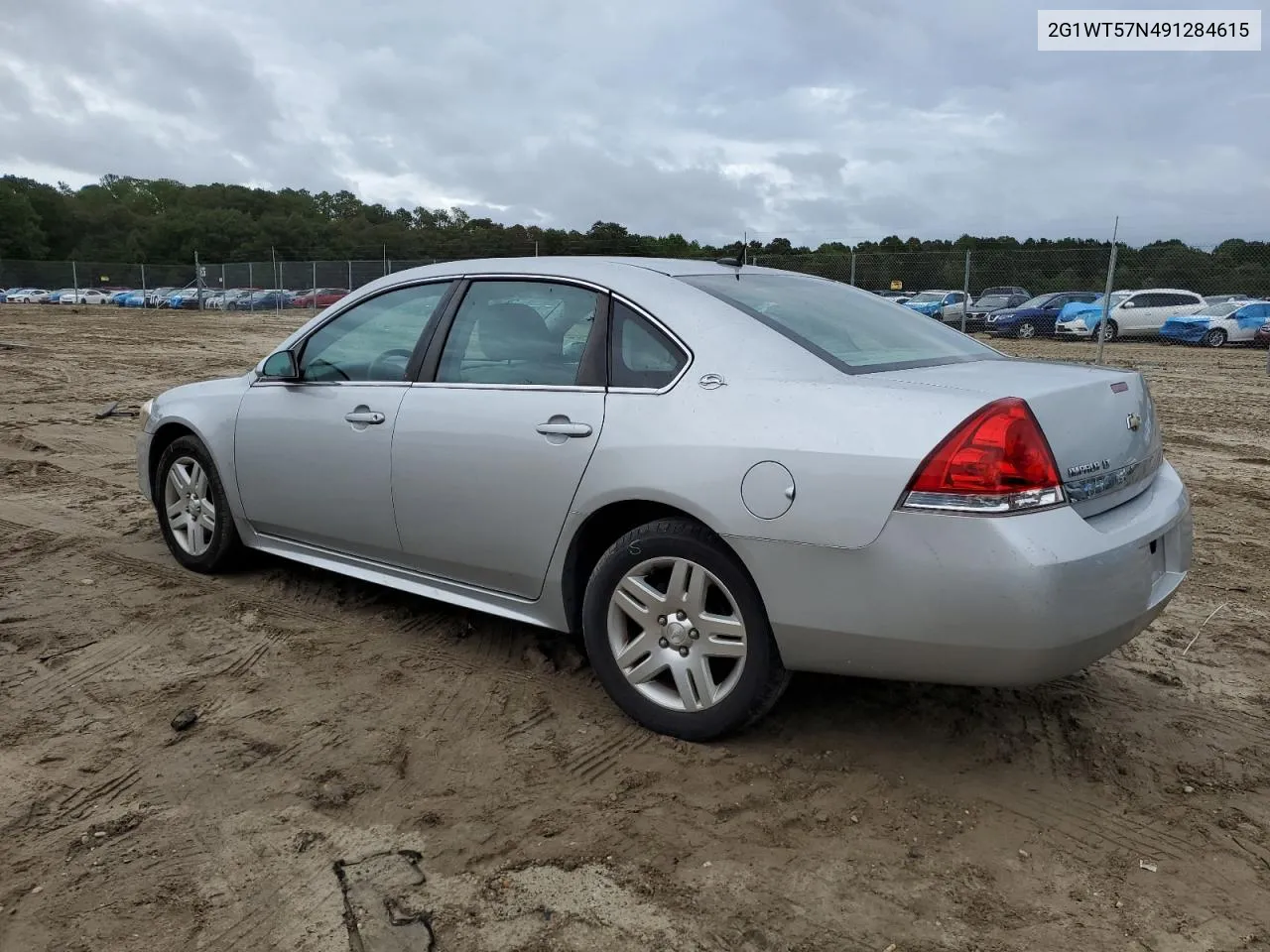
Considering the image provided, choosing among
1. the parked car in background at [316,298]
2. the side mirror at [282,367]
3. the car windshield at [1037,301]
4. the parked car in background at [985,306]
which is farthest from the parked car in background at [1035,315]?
the parked car in background at [316,298]

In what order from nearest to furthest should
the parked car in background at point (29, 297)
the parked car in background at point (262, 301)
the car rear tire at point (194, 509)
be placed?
the car rear tire at point (194, 509), the parked car in background at point (262, 301), the parked car in background at point (29, 297)

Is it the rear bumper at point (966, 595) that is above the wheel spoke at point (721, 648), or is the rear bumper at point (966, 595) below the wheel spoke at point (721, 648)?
above

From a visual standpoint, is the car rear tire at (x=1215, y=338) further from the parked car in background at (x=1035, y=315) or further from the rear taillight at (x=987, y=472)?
the rear taillight at (x=987, y=472)

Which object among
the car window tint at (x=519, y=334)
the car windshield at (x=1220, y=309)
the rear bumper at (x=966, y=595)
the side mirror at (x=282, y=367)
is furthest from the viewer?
the car windshield at (x=1220, y=309)

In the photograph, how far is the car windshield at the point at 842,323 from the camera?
316 centimetres

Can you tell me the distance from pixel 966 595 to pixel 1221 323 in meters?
24.1

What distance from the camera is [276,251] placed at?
53531 millimetres

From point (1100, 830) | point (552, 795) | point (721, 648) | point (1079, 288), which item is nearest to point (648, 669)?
point (721, 648)

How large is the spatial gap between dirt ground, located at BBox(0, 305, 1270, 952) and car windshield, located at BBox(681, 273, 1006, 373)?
1164mm

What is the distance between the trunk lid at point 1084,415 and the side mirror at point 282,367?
2.53 m

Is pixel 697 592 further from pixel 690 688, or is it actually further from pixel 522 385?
pixel 522 385

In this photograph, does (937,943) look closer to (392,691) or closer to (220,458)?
(392,691)

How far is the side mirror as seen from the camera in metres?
4.27

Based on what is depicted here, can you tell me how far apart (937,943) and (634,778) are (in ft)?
3.23
